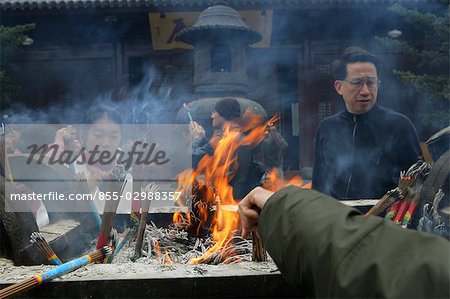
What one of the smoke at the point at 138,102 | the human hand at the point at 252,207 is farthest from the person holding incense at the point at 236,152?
the smoke at the point at 138,102

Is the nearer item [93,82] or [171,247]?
[171,247]

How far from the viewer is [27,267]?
2010 mm

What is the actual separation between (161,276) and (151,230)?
140 cm

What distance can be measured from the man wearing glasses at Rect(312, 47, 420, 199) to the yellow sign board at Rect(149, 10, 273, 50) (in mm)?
6160

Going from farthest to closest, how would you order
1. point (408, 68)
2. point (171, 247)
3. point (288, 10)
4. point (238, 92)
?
point (408, 68)
point (288, 10)
point (238, 92)
point (171, 247)

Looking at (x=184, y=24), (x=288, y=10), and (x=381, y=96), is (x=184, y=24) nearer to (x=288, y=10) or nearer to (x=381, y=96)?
(x=288, y=10)

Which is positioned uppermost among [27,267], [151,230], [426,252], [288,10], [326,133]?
[288,10]

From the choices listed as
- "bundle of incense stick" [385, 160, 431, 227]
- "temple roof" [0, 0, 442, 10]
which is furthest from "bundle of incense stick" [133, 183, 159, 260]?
"temple roof" [0, 0, 442, 10]

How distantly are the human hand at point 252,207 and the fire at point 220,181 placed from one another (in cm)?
132

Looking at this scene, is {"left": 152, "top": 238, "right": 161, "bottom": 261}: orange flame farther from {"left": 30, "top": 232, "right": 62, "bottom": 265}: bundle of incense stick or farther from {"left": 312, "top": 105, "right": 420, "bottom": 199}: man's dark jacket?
{"left": 312, "top": 105, "right": 420, "bottom": 199}: man's dark jacket

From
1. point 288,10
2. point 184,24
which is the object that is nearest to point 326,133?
point 288,10

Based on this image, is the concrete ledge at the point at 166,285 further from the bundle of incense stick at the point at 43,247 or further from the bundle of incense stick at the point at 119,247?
the bundle of incense stick at the point at 119,247

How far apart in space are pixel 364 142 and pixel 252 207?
204 cm

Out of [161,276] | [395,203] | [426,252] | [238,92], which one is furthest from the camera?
[238,92]
